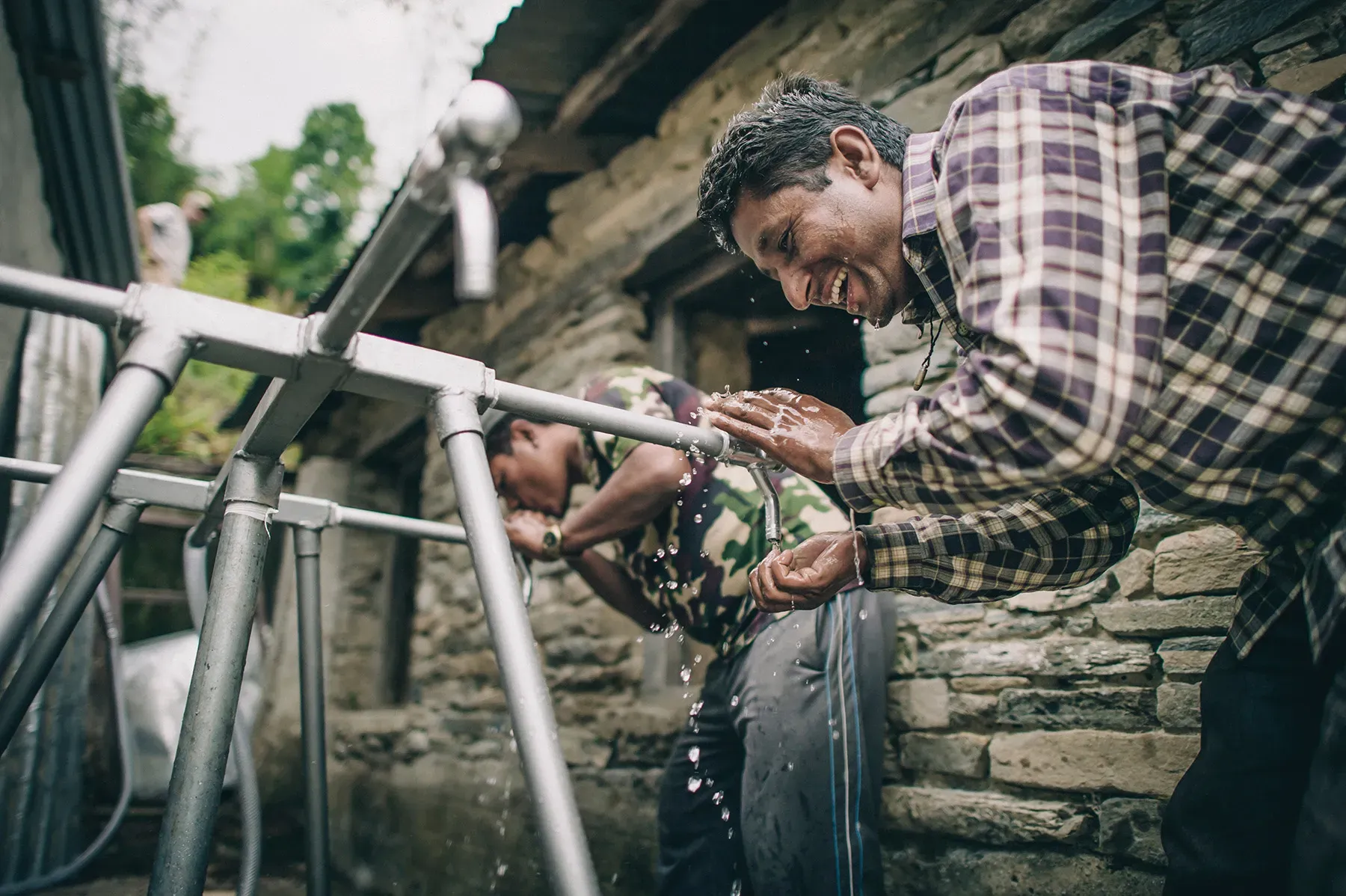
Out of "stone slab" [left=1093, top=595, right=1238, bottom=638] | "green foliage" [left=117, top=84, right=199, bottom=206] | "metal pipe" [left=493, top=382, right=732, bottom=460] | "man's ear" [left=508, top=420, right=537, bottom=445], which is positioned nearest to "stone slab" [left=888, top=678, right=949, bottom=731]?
"stone slab" [left=1093, top=595, right=1238, bottom=638]

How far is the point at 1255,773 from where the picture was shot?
1.06 m

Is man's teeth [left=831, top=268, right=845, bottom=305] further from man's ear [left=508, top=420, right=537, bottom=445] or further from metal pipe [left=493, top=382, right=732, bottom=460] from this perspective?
man's ear [left=508, top=420, right=537, bottom=445]

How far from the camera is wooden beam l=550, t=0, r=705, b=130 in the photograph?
9.69 feet

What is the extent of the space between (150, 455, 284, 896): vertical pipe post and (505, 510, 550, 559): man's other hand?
1.09 meters

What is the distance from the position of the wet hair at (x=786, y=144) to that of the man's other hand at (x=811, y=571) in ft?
1.91

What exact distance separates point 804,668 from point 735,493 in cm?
46

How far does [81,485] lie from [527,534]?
61.5 inches

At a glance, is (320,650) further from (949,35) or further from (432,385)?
(949,35)

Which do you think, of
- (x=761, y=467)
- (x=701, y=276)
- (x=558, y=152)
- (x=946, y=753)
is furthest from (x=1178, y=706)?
(x=558, y=152)

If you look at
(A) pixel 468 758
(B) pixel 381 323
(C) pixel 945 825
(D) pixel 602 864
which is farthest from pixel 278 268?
(C) pixel 945 825

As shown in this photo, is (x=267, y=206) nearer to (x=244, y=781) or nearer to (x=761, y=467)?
(x=244, y=781)

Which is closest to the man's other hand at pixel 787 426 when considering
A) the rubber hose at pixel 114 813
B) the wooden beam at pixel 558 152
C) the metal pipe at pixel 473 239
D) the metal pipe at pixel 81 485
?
the metal pipe at pixel 473 239

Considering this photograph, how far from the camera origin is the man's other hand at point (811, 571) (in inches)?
52.4

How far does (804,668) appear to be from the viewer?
1.79 m
